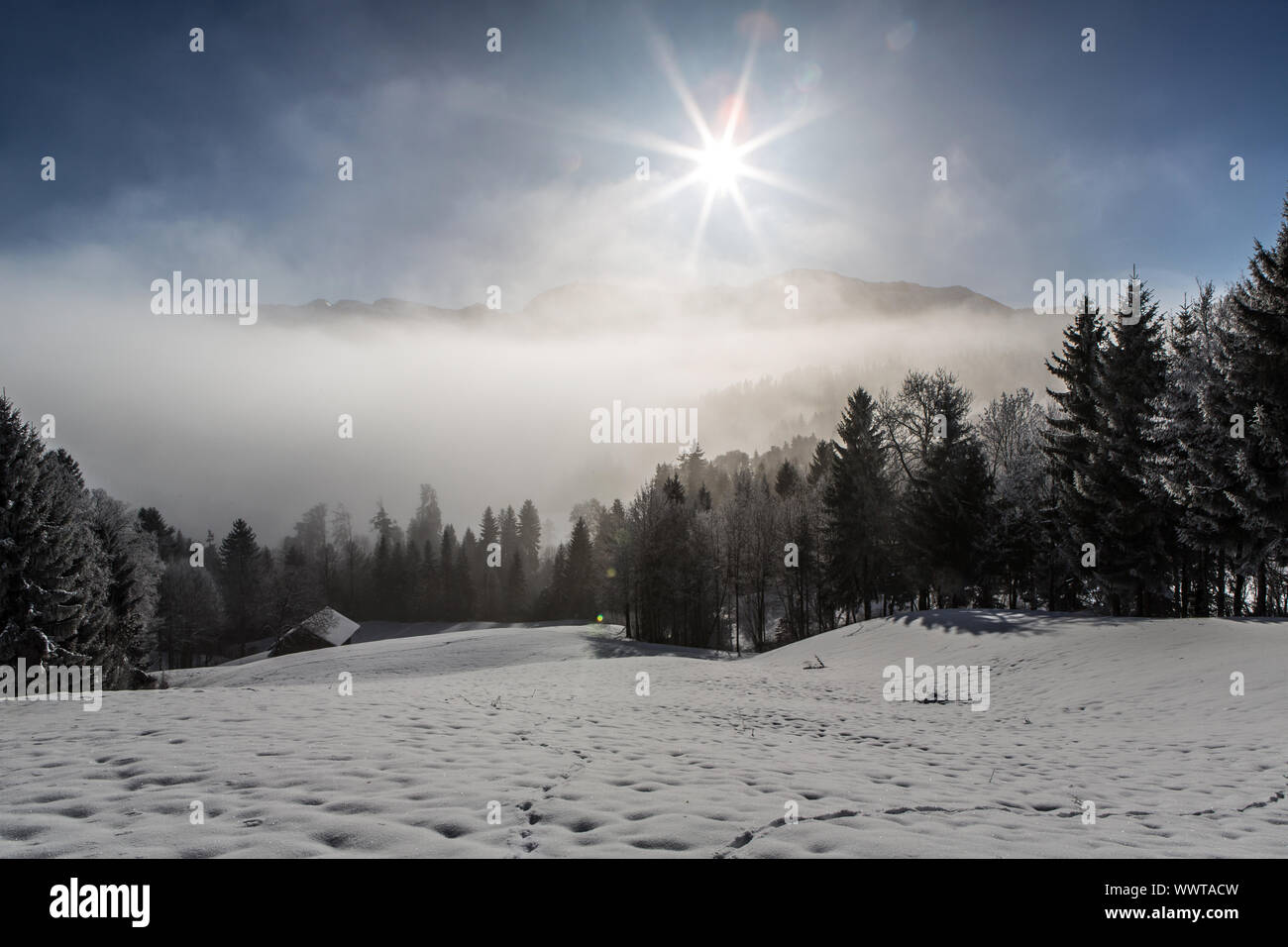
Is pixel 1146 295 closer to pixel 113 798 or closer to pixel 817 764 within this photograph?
pixel 817 764

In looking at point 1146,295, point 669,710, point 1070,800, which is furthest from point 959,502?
point 1070,800

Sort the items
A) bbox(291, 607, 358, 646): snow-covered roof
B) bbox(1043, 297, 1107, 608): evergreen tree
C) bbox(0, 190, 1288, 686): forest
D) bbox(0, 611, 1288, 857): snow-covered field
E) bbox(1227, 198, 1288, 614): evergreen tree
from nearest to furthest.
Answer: bbox(0, 611, 1288, 857): snow-covered field < bbox(1227, 198, 1288, 614): evergreen tree < bbox(0, 190, 1288, 686): forest < bbox(1043, 297, 1107, 608): evergreen tree < bbox(291, 607, 358, 646): snow-covered roof

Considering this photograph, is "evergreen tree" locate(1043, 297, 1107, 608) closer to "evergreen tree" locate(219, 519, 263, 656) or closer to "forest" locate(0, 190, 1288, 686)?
"forest" locate(0, 190, 1288, 686)

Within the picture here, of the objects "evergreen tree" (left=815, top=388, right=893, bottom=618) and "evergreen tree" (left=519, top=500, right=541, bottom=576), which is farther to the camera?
"evergreen tree" (left=519, top=500, right=541, bottom=576)

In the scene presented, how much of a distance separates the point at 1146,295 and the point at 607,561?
3525 centimetres

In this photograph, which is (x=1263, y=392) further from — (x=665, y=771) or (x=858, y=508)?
(x=665, y=771)

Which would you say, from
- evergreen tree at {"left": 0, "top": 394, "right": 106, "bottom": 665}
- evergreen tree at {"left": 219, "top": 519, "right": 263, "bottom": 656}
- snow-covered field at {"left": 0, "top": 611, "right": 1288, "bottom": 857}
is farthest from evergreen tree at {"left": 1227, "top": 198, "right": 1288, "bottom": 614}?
evergreen tree at {"left": 219, "top": 519, "right": 263, "bottom": 656}

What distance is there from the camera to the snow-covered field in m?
4.41

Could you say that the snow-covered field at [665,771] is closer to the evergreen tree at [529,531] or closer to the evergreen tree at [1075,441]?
the evergreen tree at [1075,441]

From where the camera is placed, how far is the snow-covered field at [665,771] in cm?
441

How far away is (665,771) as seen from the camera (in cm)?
666

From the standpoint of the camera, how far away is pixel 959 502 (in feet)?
112

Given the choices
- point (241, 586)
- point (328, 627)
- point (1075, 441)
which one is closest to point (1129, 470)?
point (1075, 441)

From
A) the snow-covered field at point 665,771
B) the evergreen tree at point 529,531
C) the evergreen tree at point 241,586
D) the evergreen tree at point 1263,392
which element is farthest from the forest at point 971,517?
the evergreen tree at point 529,531
